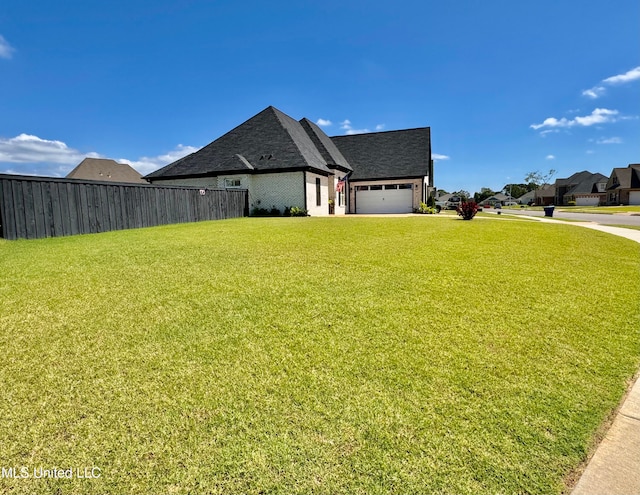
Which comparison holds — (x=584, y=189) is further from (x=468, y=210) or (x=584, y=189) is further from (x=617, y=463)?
(x=617, y=463)

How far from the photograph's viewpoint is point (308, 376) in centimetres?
268

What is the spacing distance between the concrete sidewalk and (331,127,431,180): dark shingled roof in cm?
2397

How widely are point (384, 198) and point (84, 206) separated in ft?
67.5

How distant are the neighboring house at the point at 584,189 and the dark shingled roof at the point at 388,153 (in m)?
54.1

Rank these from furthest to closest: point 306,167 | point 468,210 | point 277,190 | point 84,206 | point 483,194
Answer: point 483,194 → point 277,190 → point 306,167 → point 468,210 → point 84,206

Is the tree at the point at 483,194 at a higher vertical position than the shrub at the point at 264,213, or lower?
higher

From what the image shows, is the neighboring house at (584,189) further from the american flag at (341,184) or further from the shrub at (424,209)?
the american flag at (341,184)

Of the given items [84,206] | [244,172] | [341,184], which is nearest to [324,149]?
[341,184]

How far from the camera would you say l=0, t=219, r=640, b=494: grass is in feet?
6.12

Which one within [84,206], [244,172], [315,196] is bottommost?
[84,206]

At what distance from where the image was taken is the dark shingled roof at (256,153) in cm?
1959

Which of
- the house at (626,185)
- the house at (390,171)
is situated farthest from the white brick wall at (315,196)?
the house at (626,185)

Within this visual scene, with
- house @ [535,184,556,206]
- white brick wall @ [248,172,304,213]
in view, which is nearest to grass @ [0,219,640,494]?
white brick wall @ [248,172,304,213]

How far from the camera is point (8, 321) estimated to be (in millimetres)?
3523
